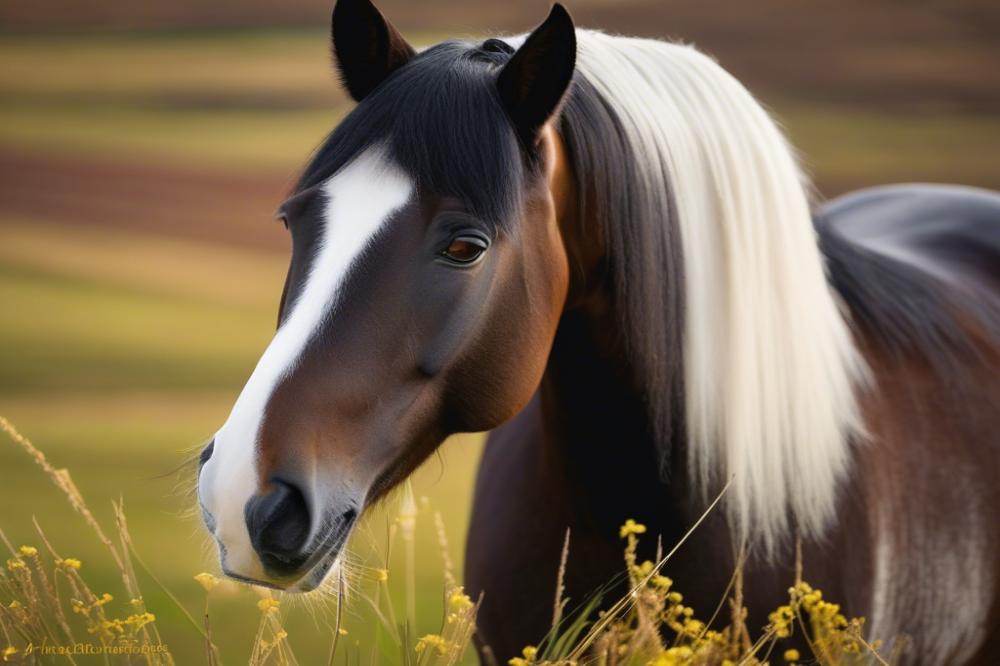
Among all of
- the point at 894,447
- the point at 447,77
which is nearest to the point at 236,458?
the point at 447,77

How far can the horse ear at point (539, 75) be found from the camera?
1.88 m

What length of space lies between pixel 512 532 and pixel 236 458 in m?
1.05

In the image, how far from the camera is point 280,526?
1637 millimetres

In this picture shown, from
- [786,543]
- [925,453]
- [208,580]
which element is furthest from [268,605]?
[925,453]

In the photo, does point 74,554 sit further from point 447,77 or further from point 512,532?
point 447,77

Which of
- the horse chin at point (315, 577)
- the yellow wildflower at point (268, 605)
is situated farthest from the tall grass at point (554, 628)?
the horse chin at point (315, 577)

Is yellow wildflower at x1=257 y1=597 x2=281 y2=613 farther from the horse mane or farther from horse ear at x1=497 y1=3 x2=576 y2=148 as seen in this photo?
horse ear at x1=497 y1=3 x2=576 y2=148

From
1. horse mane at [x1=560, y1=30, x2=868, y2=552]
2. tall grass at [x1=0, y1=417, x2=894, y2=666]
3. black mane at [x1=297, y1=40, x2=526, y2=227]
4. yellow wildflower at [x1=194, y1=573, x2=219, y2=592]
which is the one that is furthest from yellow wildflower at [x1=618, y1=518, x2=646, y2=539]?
yellow wildflower at [x1=194, y1=573, x2=219, y2=592]

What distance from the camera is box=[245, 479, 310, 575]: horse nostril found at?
63.2 inches

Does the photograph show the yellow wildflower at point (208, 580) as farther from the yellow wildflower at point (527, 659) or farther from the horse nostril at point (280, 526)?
the yellow wildflower at point (527, 659)

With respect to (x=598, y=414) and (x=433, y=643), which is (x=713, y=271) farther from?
(x=433, y=643)

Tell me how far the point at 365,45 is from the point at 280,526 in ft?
3.06

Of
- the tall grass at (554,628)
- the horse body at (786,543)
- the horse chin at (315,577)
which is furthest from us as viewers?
the horse body at (786,543)

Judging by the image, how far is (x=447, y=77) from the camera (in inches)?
75.3
